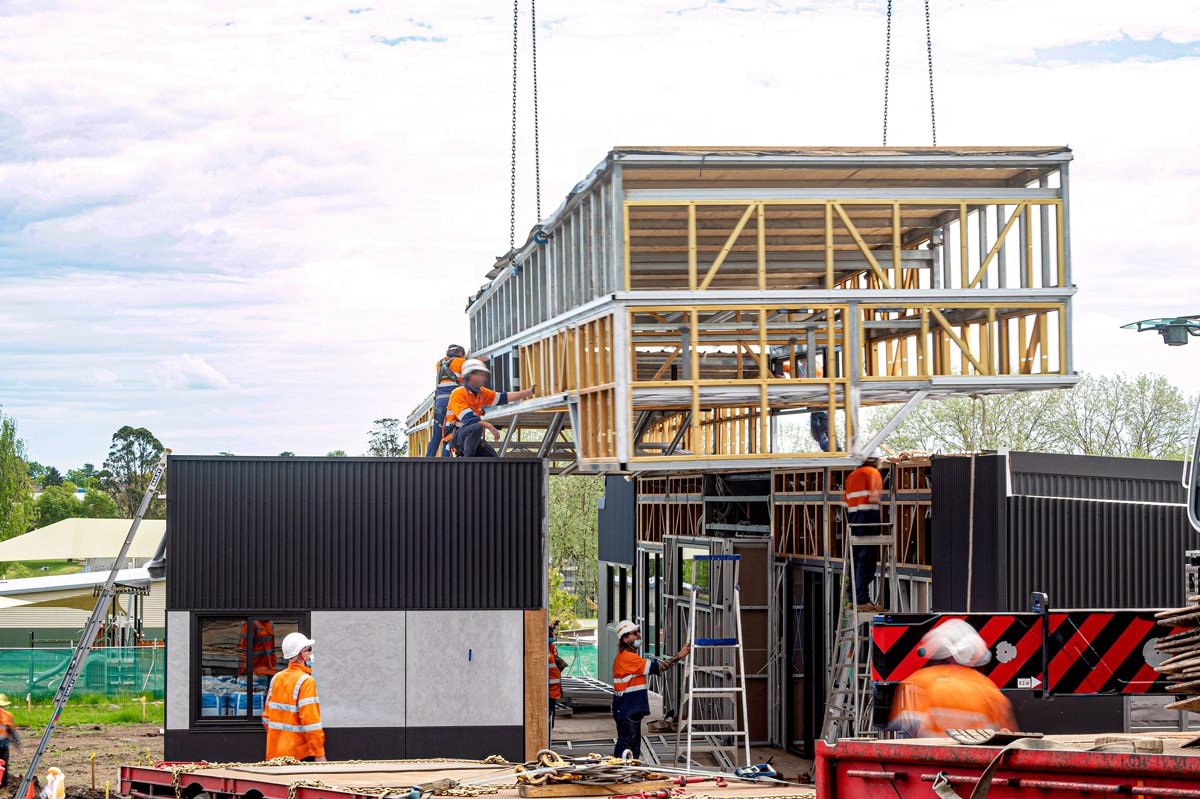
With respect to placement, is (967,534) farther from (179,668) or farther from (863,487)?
(179,668)

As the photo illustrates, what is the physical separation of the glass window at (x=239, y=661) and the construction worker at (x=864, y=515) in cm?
710

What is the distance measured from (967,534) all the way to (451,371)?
24.3 feet

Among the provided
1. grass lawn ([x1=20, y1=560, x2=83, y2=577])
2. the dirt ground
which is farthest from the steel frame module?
grass lawn ([x1=20, y1=560, x2=83, y2=577])

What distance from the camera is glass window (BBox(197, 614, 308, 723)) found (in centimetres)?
1662

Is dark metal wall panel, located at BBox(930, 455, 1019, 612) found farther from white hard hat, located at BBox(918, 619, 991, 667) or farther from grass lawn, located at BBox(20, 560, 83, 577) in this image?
grass lawn, located at BBox(20, 560, 83, 577)

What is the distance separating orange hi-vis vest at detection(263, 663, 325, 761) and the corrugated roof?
4885cm

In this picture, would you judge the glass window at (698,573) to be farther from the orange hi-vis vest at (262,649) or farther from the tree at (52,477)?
the tree at (52,477)

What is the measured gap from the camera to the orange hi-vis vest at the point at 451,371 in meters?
18.4

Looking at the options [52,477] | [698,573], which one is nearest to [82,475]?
[52,477]

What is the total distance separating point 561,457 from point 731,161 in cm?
1162

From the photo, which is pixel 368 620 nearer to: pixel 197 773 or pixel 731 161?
pixel 197 773

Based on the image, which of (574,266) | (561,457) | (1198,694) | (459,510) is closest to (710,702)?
(561,457)

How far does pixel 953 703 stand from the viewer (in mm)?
8453

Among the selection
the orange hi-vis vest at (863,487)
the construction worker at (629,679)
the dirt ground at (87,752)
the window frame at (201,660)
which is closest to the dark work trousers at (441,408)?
the window frame at (201,660)
